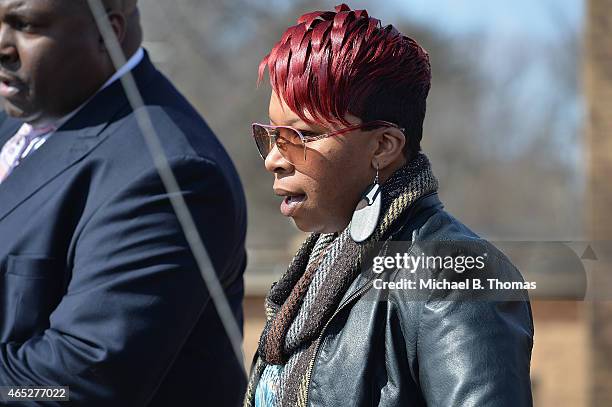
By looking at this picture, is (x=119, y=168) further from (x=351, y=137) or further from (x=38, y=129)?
(x=351, y=137)

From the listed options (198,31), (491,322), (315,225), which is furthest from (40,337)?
(198,31)

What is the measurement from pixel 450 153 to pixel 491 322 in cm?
1528

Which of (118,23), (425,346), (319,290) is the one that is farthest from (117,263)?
(425,346)

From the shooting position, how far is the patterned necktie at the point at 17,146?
2.83 m

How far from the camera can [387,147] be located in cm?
191

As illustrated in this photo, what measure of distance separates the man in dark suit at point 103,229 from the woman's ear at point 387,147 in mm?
779

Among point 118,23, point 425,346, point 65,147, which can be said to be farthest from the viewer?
point 118,23

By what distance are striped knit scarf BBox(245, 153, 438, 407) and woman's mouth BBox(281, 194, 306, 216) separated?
87mm

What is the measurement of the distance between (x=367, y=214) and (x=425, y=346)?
237 millimetres

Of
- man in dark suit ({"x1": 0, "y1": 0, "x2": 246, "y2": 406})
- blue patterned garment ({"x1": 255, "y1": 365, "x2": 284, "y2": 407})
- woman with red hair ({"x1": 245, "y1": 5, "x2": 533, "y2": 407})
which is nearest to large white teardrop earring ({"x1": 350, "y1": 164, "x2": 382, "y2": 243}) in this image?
woman with red hair ({"x1": 245, "y1": 5, "x2": 533, "y2": 407})

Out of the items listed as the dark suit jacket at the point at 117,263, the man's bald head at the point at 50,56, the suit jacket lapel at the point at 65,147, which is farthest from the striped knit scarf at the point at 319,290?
the man's bald head at the point at 50,56

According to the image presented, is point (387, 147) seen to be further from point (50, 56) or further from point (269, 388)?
point (50, 56)

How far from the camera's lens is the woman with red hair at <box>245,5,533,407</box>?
1.81 metres

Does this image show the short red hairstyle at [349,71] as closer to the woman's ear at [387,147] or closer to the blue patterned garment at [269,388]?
the woman's ear at [387,147]
